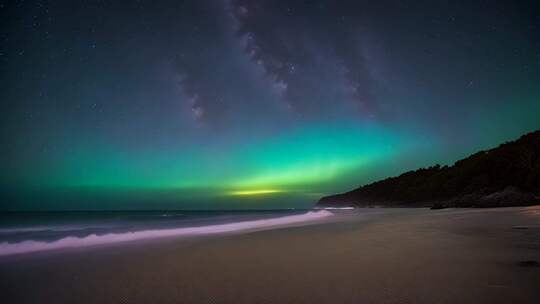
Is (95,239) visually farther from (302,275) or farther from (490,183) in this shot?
(490,183)

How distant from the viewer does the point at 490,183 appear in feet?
148

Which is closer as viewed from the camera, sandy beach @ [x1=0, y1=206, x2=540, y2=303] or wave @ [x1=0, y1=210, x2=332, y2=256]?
sandy beach @ [x1=0, y1=206, x2=540, y2=303]

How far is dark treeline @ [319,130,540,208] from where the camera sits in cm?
2748

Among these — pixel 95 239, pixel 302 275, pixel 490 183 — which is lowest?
pixel 95 239

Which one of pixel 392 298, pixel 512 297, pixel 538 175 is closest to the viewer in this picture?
pixel 512 297

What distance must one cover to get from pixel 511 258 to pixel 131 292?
5516mm

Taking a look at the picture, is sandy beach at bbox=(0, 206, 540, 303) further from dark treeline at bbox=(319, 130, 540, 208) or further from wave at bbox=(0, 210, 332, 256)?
dark treeline at bbox=(319, 130, 540, 208)

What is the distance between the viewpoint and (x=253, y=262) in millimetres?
5078

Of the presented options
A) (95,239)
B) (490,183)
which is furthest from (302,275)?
(490,183)

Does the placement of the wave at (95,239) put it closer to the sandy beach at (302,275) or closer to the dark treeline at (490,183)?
the sandy beach at (302,275)

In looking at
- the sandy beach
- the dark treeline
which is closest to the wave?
the sandy beach

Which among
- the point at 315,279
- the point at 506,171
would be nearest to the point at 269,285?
the point at 315,279

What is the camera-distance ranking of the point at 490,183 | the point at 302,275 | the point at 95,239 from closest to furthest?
1. the point at 302,275
2. the point at 95,239
3. the point at 490,183

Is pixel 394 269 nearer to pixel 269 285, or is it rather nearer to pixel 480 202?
pixel 269 285
